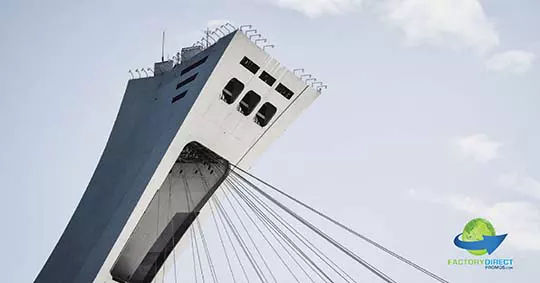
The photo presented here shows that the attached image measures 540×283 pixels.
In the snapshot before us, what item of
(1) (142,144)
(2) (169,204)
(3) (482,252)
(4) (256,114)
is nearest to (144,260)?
(2) (169,204)

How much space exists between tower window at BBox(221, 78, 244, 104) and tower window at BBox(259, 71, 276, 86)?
39.5 inches

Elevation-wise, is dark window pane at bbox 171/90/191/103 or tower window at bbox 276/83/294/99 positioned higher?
tower window at bbox 276/83/294/99

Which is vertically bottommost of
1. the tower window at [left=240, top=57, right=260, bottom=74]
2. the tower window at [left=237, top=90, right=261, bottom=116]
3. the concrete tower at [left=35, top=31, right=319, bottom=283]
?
the concrete tower at [left=35, top=31, right=319, bottom=283]

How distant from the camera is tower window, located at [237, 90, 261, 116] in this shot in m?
32.0

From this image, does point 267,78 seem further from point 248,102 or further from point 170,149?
point 170,149

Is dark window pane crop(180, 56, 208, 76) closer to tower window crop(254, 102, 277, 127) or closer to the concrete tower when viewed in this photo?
the concrete tower

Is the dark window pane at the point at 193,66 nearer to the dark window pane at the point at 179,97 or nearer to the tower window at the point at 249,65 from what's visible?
the dark window pane at the point at 179,97

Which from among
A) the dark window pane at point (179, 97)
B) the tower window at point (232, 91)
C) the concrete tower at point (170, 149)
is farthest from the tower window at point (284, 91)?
the dark window pane at point (179, 97)

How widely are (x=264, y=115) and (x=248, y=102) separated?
3.75ft

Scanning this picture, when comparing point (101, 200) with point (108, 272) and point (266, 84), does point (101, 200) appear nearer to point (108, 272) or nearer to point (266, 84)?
point (108, 272)

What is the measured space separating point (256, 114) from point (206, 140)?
3186mm

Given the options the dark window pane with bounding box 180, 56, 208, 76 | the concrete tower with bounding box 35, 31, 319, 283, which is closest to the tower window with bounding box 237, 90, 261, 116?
the concrete tower with bounding box 35, 31, 319, 283

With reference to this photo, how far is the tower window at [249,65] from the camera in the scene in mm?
30297

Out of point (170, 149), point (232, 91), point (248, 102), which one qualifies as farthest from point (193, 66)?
point (170, 149)
